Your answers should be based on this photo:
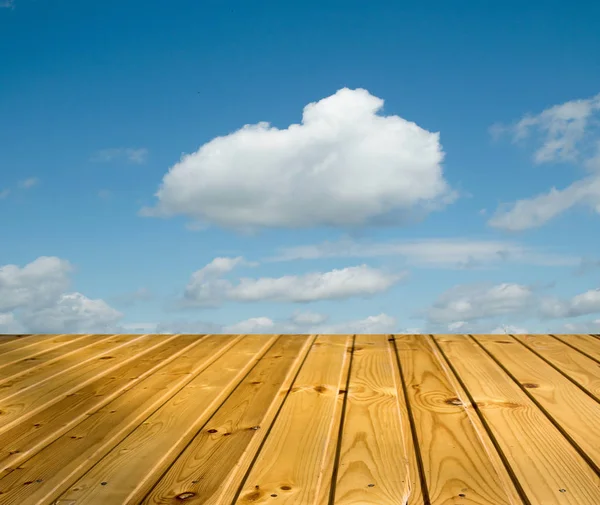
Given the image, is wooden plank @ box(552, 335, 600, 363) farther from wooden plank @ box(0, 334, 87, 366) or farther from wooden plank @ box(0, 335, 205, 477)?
wooden plank @ box(0, 334, 87, 366)

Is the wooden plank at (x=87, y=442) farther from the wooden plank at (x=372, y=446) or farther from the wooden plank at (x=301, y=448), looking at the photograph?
the wooden plank at (x=372, y=446)

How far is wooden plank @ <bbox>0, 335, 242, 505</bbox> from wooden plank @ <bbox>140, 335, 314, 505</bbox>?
0.81 feet

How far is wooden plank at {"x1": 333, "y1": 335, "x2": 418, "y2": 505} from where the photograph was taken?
1388mm

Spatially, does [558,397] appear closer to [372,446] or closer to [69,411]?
[372,446]

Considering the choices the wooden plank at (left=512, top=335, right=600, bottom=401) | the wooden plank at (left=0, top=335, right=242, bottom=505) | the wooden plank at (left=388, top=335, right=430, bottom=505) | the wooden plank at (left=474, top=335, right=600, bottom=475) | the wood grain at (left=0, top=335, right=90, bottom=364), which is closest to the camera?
the wooden plank at (left=388, top=335, right=430, bottom=505)

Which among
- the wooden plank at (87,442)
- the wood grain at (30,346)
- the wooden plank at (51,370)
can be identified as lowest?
the wooden plank at (87,442)

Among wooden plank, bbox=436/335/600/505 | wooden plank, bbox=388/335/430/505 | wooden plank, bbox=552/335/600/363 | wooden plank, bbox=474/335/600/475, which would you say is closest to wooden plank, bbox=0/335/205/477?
wooden plank, bbox=388/335/430/505

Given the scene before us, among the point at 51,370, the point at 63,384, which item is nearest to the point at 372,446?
the point at 63,384

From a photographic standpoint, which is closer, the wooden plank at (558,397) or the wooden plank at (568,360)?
the wooden plank at (558,397)

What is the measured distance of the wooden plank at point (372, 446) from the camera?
139 centimetres

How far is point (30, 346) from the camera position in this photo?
355 centimetres

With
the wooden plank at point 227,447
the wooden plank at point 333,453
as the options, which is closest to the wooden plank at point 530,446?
the wooden plank at point 333,453

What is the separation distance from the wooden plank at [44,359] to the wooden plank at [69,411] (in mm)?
430

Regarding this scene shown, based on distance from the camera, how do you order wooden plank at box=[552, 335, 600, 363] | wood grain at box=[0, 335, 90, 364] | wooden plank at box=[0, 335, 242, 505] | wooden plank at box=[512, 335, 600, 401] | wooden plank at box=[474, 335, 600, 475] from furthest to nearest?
wood grain at box=[0, 335, 90, 364]
wooden plank at box=[552, 335, 600, 363]
wooden plank at box=[512, 335, 600, 401]
wooden plank at box=[474, 335, 600, 475]
wooden plank at box=[0, 335, 242, 505]
